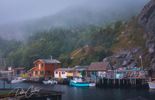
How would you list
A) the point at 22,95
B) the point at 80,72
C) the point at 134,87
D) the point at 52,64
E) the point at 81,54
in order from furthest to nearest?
the point at 81,54 → the point at 52,64 → the point at 80,72 → the point at 134,87 → the point at 22,95

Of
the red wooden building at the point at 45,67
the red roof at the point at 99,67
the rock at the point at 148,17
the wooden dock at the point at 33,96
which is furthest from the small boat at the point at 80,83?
the wooden dock at the point at 33,96

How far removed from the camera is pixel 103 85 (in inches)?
4756

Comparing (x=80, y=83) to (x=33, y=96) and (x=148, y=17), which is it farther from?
(x=33, y=96)

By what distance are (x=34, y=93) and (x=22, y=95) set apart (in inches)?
76.9

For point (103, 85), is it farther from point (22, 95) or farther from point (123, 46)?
point (22, 95)

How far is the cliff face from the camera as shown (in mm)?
134738

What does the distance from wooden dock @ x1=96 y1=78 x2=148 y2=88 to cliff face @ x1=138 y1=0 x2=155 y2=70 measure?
39.6 ft

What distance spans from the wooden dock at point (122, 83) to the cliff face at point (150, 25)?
475 inches

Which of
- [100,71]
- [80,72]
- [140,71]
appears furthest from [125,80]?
[80,72]

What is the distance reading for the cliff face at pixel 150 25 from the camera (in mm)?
134738

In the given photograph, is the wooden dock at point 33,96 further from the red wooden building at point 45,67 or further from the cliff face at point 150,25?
the red wooden building at point 45,67

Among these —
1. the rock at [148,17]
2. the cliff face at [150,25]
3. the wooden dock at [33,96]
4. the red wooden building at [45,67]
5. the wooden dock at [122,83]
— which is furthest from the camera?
the red wooden building at [45,67]

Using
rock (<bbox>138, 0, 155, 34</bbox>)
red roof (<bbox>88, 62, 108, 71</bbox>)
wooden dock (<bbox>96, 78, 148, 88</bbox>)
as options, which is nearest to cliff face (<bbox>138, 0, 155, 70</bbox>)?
rock (<bbox>138, 0, 155, 34</bbox>)

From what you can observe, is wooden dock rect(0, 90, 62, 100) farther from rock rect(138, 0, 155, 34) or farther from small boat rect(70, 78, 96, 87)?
rock rect(138, 0, 155, 34)
